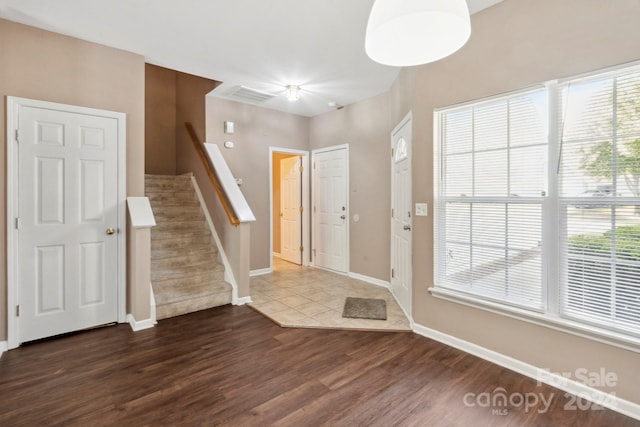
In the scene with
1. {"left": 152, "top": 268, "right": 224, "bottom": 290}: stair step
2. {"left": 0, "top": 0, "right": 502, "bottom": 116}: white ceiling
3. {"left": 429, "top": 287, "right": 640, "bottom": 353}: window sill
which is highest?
{"left": 0, "top": 0, "right": 502, "bottom": 116}: white ceiling

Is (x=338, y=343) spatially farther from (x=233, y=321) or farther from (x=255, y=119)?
(x=255, y=119)

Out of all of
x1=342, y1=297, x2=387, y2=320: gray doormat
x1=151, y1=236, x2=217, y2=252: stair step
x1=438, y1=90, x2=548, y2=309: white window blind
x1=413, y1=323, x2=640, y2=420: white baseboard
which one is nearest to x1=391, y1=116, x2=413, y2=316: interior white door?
x1=342, y1=297, x2=387, y2=320: gray doormat

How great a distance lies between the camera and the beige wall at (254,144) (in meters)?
4.64

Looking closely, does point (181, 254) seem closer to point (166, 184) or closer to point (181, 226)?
point (181, 226)

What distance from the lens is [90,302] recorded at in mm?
2943

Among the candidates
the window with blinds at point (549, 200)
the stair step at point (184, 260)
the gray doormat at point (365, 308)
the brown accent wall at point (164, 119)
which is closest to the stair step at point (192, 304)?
the stair step at point (184, 260)

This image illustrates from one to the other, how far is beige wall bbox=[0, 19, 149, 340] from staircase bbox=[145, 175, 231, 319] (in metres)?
0.42

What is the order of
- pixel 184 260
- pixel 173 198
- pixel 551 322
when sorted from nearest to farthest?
pixel 551 322
pixel 184 260
pixel 173 198

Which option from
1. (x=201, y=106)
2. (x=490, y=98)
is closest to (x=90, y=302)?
(x=201, y=106)

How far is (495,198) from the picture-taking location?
7.90ft

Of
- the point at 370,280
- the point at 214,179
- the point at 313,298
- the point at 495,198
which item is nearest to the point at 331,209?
the point at 370,280

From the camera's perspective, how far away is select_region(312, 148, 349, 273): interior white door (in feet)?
16.5

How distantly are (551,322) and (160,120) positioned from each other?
6382mm

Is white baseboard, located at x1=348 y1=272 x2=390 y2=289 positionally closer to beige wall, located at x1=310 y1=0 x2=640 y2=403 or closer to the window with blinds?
beige wall, located at x1=310 y1=0 x2=640 y2=403
